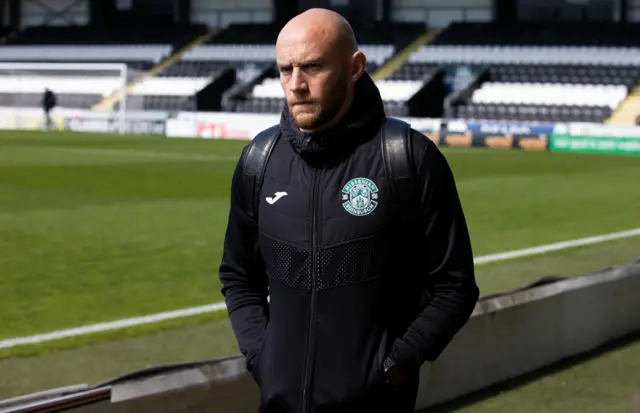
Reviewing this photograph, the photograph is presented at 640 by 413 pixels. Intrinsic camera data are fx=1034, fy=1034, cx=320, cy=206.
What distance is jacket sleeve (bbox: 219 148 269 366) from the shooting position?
250 cm

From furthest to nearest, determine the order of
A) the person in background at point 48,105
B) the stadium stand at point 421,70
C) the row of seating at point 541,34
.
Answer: the row of seating at point 541,34 < the person in background at point 48,105 < the stadium stand at point 421,70

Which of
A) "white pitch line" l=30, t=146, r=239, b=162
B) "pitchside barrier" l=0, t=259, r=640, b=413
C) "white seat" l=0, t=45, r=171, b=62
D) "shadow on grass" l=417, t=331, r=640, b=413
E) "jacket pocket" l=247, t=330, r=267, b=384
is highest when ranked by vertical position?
"jacket pocket" l=247, t=330, r=267, b=384

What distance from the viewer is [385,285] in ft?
7.67

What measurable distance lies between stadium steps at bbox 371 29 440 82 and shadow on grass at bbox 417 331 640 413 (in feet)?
124

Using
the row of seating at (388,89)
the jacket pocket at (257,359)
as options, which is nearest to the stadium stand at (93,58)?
the row of seating at (388,89)

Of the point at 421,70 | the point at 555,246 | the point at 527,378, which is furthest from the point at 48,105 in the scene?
the point at 527,378

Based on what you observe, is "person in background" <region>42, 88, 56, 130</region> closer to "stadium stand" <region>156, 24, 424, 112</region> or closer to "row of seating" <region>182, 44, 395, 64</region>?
"stadium stand" <region>156, 24, 424, 112</region>

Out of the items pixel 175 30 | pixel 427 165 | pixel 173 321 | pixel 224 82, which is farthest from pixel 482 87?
pixel 427 165

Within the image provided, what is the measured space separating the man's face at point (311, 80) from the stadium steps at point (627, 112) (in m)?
34.5

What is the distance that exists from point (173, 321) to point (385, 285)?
14.0 feet


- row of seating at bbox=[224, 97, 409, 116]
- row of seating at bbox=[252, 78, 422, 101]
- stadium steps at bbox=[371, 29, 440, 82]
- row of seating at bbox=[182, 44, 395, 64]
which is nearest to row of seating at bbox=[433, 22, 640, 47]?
stadium steps at bbox=[371, 29, 440, 82]

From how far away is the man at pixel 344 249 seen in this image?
2285 mm

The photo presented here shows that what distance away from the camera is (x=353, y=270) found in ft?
7.63

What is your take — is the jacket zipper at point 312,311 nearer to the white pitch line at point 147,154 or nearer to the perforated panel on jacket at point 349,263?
the perforated panel on jacket at point 349,263
